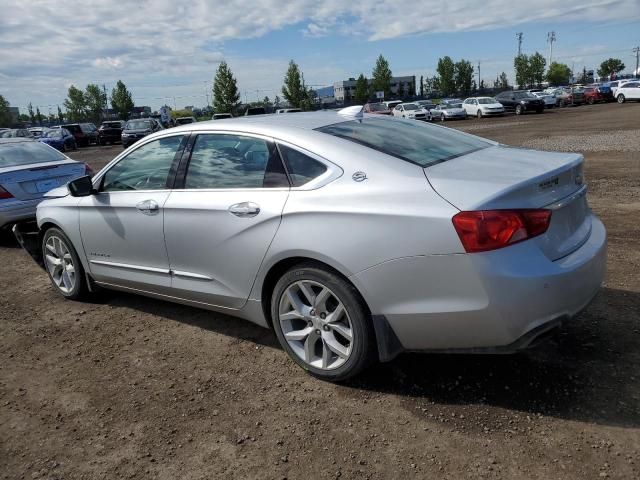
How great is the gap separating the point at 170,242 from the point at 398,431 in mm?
2079

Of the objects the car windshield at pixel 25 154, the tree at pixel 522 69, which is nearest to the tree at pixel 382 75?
the tree at pixel 522 69

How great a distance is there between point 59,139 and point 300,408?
3440 cm

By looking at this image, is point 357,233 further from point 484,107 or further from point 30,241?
point 484,107

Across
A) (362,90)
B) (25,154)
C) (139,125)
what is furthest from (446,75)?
(25,154)

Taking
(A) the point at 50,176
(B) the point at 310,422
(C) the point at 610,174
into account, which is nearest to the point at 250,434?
(B) the point at 310,422

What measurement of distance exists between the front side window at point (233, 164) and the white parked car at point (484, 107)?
37771mm

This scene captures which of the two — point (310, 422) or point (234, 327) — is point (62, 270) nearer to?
point (234, 327)

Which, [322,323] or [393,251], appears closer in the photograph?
[393,251]

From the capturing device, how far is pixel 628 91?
141 feet

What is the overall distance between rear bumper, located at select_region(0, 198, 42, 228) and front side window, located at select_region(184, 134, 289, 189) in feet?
15.0

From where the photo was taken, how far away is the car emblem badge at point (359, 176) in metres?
3.04

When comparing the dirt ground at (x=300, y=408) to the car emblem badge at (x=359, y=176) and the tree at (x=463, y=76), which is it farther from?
the tree at (x=463, y=76)

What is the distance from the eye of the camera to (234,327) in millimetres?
4352

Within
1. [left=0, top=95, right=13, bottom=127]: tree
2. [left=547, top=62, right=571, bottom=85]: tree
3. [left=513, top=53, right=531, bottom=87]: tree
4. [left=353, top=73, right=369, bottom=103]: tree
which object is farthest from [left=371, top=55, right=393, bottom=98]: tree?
[left=0, top=95, right=13, bottom=127]: tree
